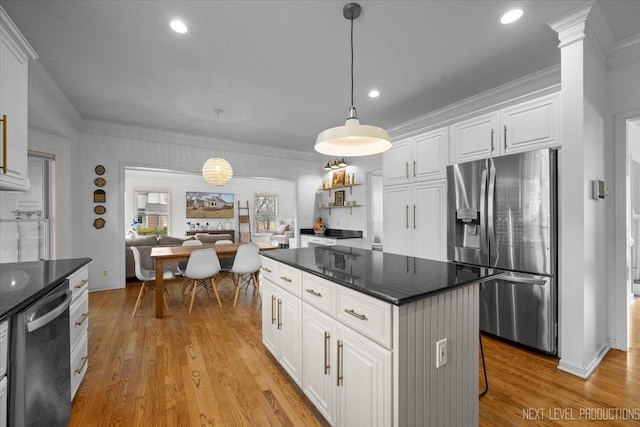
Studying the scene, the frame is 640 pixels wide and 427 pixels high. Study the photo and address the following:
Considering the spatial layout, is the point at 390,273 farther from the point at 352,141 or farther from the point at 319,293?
the point at 352,141

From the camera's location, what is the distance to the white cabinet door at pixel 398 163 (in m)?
3.68

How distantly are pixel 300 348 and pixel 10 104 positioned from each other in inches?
90.3

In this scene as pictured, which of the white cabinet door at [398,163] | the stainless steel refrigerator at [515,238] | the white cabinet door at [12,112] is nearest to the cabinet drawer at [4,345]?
the white cabinet door at [12,112]

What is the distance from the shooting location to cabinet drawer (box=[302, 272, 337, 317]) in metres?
1.54

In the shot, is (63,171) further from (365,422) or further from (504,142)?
(504,142)

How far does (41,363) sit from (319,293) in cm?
134

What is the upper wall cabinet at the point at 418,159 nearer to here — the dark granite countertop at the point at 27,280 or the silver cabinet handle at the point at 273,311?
the silver cabinet handle at the point at 273,311

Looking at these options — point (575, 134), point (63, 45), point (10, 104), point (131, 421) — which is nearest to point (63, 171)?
point (63, 45)

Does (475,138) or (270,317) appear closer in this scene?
(270,317)

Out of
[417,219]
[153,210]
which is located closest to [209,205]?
[153,210]

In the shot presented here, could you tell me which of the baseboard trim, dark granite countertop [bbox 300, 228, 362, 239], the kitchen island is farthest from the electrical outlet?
dark granite countertop [bbox 300, 228, 362, 239]

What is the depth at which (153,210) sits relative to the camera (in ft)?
27.9

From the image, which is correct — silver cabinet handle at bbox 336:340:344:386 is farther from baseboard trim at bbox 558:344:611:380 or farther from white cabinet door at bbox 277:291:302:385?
baseboard trim at bbox 558:344:611:380

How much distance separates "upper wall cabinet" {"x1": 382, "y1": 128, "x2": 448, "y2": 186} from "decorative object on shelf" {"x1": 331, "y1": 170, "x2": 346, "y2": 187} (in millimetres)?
2110
